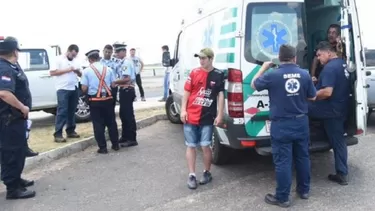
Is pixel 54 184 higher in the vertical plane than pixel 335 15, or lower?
lower

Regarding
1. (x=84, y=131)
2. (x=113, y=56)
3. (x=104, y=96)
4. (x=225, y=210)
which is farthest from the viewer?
(x=84, y=131)

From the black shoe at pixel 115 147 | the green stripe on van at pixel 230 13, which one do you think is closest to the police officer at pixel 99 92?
the black shoe at pixel 115 147

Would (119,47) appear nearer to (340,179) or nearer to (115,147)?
(115,147)

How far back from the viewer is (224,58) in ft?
16.4

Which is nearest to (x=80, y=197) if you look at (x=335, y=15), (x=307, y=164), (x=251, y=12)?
(x=307, y=164)

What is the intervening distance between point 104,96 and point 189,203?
2838mm

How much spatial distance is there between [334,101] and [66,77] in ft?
15.2

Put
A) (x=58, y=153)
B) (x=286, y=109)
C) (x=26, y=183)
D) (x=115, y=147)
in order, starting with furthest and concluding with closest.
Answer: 1. (x=115, y=147)
2. (x=58, y=153)
3. (x=26, y=183)
4. (x=286, y=109)

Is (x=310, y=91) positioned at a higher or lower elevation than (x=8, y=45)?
lower

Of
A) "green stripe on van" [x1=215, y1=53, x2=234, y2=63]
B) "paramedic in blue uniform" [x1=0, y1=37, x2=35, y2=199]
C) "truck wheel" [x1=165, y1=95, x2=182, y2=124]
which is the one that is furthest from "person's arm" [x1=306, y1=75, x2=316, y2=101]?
"truck wheel" [x1=165, y1=95, x2=182, y2=124]

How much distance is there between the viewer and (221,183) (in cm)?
509

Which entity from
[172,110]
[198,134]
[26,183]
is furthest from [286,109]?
[172,110]

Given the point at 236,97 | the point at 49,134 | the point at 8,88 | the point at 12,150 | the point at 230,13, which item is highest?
the point at 230,13

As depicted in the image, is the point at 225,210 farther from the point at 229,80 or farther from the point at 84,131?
the point at 84,131
